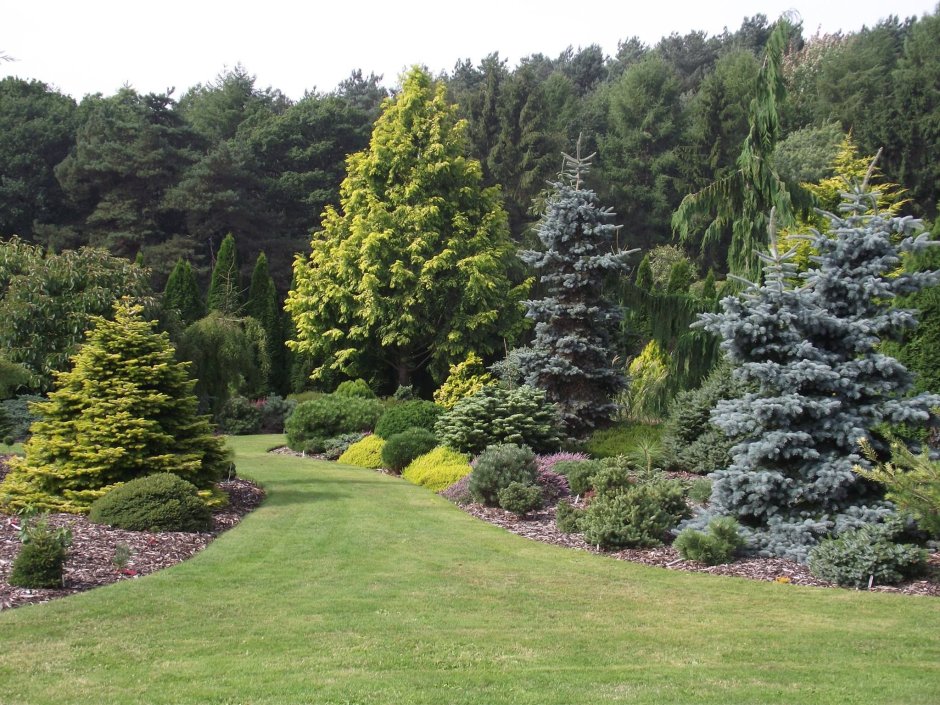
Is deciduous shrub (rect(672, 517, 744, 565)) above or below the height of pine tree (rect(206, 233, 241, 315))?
below

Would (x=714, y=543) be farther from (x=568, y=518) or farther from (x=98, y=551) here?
(x=98, y=551)

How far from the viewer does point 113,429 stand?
11961 mm

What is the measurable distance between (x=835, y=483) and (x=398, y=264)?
19613 mm

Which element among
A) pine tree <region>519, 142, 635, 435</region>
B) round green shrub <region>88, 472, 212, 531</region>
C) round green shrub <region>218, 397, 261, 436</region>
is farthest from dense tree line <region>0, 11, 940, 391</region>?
round green shrub <region>88, 472, 212, 531</region>

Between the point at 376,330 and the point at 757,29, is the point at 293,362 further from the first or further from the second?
the point at 757,29

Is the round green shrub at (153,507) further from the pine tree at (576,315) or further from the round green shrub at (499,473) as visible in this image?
the pine tree at (576,315)

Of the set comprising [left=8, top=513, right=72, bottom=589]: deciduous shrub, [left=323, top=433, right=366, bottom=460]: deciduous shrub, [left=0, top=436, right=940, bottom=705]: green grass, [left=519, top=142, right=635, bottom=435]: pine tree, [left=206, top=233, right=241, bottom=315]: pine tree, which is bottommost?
[left=0, top=436, right=940, bottom=705]: green grass

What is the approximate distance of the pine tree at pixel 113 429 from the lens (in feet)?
38.7

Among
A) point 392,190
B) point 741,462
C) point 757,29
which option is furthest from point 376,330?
point 757,29

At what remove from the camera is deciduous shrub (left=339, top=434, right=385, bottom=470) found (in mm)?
19516

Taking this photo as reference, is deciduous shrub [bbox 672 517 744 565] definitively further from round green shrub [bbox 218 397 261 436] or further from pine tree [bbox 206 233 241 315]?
pine tree [bbox 206 233 241 315]

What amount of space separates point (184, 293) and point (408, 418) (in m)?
16.3

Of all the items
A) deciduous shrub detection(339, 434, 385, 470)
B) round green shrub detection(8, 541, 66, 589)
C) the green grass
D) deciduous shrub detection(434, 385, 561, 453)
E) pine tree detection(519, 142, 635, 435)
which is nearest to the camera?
the green grass

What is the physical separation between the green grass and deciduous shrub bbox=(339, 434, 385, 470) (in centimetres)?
913
